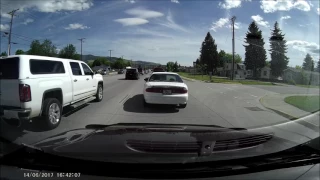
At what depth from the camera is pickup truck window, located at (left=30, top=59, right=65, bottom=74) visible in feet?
21.9

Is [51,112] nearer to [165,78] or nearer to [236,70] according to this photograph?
[165,78]

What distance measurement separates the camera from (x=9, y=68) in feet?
20.2

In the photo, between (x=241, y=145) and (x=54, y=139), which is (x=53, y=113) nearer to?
(x=54, y=139)

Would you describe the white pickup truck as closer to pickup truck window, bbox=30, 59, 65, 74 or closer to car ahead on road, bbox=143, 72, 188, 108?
pickup truck window, bbox=30, 59, 65, 74

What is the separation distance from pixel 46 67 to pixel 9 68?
4.19 ft

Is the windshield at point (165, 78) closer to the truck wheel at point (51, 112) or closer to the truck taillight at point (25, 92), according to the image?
the truck wheel at point (51, 112)

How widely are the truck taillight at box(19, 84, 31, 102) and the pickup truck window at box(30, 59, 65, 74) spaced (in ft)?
1.81

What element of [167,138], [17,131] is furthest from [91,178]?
[17,131]

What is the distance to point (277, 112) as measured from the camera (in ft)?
37.6

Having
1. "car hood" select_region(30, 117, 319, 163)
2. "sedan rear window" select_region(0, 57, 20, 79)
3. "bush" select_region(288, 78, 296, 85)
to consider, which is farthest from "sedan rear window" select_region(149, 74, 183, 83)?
"bush" select_region(288, 78, 296, 85)

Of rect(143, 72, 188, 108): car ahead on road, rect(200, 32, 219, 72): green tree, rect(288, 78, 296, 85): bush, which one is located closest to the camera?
rect(143, 72, 188, 108): car ahead on road

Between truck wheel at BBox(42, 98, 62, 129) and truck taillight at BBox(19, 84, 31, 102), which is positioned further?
truck wheel at BBox(42, 98, 62, 129)

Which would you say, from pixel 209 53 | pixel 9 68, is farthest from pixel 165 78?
pixel 209 53

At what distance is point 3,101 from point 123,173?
4.70 m
